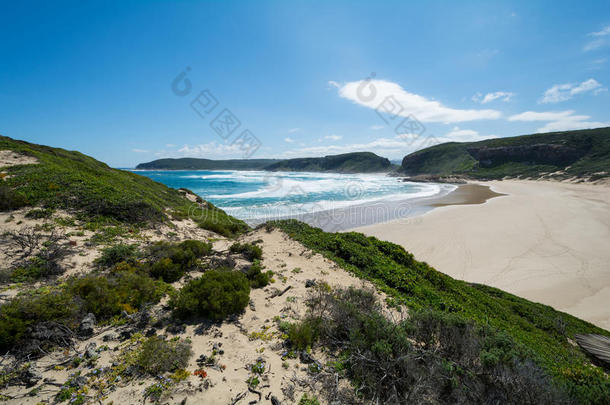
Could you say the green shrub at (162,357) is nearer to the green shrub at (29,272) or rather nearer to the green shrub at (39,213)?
the green shrub at (29,272)

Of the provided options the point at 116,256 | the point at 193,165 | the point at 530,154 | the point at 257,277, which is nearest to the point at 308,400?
the point at 257,277

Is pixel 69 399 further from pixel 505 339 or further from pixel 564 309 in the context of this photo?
pixel 564 309

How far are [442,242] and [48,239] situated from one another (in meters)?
20.3

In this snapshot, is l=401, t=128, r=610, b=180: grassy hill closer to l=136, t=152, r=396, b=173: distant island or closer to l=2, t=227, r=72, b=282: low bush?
l=136, t=152, r=396, b=173: distant island

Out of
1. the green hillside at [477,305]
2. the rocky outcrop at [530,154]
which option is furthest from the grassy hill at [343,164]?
the green hillside at [477,305]

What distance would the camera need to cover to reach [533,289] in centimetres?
1060

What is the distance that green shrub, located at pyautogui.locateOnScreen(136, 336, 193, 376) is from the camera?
343 cm

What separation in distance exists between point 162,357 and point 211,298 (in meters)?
1.42

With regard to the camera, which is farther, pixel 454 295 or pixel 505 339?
pixel 454 295

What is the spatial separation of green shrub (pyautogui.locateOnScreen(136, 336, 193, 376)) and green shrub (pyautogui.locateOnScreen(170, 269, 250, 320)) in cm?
91

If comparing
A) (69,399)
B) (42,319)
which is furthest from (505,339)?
(42,319)

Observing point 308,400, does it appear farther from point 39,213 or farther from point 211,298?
point 39,213

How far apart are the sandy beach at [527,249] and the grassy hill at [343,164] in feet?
380

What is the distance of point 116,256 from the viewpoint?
23.1 feet
